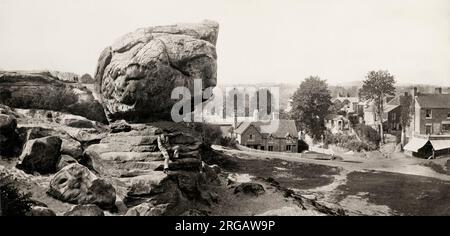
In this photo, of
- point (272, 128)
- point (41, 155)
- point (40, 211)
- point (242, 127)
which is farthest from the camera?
point (242, 127)

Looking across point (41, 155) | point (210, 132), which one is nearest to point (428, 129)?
point (210, 132)

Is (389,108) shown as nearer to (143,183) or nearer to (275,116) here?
(275,116)

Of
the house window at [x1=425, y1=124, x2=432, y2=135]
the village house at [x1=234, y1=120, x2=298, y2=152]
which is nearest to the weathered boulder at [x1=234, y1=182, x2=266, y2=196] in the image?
the village house at [x1=234, y1=120, x2=298, y2=152]

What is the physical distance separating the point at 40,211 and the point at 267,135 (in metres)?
10.5

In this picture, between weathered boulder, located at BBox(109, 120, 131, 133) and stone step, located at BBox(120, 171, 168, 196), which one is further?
weathered boulder, located at BBox(109, 120, 131, 133)

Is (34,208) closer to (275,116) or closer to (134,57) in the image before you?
(134,57)

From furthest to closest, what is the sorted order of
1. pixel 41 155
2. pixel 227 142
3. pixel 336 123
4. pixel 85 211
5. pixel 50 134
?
pixel 336 123, pixel 227 142, pixel 50 134, pixel 41 155, pixel 85 211

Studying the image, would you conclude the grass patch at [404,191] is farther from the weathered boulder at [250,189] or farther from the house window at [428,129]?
the weathered boulder at [250,189]

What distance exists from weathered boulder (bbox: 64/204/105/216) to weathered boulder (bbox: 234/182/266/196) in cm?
577

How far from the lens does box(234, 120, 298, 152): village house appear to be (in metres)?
16.5

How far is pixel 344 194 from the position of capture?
13875 mm

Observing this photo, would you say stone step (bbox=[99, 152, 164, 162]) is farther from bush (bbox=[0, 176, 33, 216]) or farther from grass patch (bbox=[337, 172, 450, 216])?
grass patch (bbox=[337, 172, 450, 216])

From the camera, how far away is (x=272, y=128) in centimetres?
1664
